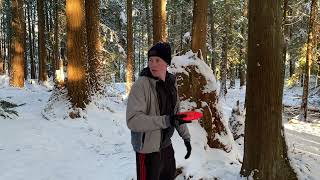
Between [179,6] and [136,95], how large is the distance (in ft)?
117

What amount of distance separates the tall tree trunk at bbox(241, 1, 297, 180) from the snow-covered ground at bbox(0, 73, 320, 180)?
1.86 feet

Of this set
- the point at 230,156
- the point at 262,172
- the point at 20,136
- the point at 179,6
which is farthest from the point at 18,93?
the point at 179,6

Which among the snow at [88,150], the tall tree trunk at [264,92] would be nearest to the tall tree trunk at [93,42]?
the snow at [88,150]

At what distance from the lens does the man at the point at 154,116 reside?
3844 millimetres

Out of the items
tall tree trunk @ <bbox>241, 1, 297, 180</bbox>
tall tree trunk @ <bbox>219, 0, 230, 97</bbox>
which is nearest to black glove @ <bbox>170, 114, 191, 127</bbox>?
tall tree trunk @ <bbox>241, 1, 297, 180</bbox>

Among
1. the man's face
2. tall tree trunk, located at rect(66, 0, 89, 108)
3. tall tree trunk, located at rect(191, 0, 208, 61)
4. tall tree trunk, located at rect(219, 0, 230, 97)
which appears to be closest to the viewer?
the man's face

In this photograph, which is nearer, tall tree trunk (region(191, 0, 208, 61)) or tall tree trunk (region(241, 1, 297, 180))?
tall tree trunk (region(241, 1, 297, 180))

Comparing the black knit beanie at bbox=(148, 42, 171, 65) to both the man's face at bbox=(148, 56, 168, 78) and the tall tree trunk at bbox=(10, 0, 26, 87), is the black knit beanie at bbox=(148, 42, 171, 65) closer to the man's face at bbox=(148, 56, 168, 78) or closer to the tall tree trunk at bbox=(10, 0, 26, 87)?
the man's face at bbox=(148, 56, 168, 78)

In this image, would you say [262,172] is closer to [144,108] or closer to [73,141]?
[144,108]

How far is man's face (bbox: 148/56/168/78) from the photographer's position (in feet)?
13.3

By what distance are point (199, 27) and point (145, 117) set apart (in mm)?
6002

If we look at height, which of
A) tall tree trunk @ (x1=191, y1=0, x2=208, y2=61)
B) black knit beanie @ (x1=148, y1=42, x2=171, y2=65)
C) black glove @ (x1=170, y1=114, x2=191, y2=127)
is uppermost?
tall tree trunk @ (x1=191, y1=0, x2=208, y2=61)

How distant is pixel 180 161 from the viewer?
628 cm

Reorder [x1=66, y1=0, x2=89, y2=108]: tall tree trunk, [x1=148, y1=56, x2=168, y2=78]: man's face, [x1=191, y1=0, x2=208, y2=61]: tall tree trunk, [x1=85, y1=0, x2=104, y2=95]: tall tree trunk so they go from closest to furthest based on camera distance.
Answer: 1. [x1=148, y1=56, x2=168, y2=78]: man's face
2. [x1=191, y1=0, x2=208, y2=61]: tall tree trunk
3. [x1=66, y1=0, x2=89, y2=108]: tall tree trunk
4. [x1=85, y1=0, x2=104, y2=95]: tall tree trunk
